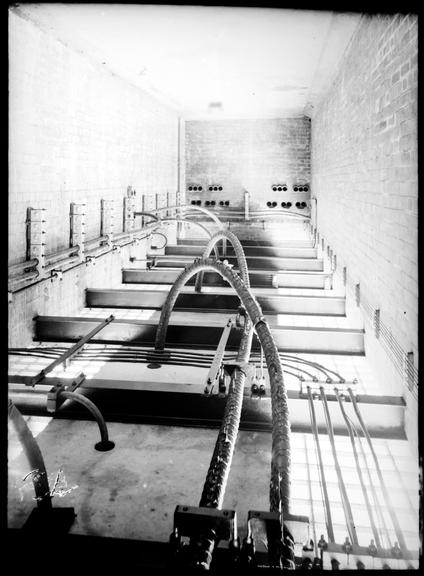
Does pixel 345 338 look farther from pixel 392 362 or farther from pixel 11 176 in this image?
pixel 11 176

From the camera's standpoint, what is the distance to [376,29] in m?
3.74

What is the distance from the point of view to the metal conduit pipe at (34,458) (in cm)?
205

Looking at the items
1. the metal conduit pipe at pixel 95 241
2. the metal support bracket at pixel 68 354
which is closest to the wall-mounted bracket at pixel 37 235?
the metal support bracket at pixel 68 354

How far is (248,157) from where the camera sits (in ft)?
35.8

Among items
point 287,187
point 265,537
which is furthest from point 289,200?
point 265,537

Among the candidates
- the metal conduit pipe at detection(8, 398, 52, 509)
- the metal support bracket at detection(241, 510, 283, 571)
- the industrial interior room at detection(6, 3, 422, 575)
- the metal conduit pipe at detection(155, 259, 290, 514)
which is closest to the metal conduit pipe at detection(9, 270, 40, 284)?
the industrial interior room at detection(6, 3, 422, 575)

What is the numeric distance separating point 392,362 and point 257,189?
Answer: 26.8 feet

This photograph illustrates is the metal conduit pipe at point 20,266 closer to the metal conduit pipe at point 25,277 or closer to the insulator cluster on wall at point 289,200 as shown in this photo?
the metal conduit pipe at point 25,277

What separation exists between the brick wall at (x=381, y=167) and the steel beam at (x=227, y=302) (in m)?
0.44

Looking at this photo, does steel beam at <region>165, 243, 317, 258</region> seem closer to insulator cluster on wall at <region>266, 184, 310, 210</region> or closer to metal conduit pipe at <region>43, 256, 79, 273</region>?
insulator cluster on wall at <region>266, 184, 310, 210</region>

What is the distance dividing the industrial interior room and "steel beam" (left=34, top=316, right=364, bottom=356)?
0.7 inches

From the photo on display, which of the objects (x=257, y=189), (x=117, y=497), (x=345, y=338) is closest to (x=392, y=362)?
(x=345, y=338)

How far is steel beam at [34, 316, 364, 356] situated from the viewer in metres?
4.09

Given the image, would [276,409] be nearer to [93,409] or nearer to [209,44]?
[93,409]
